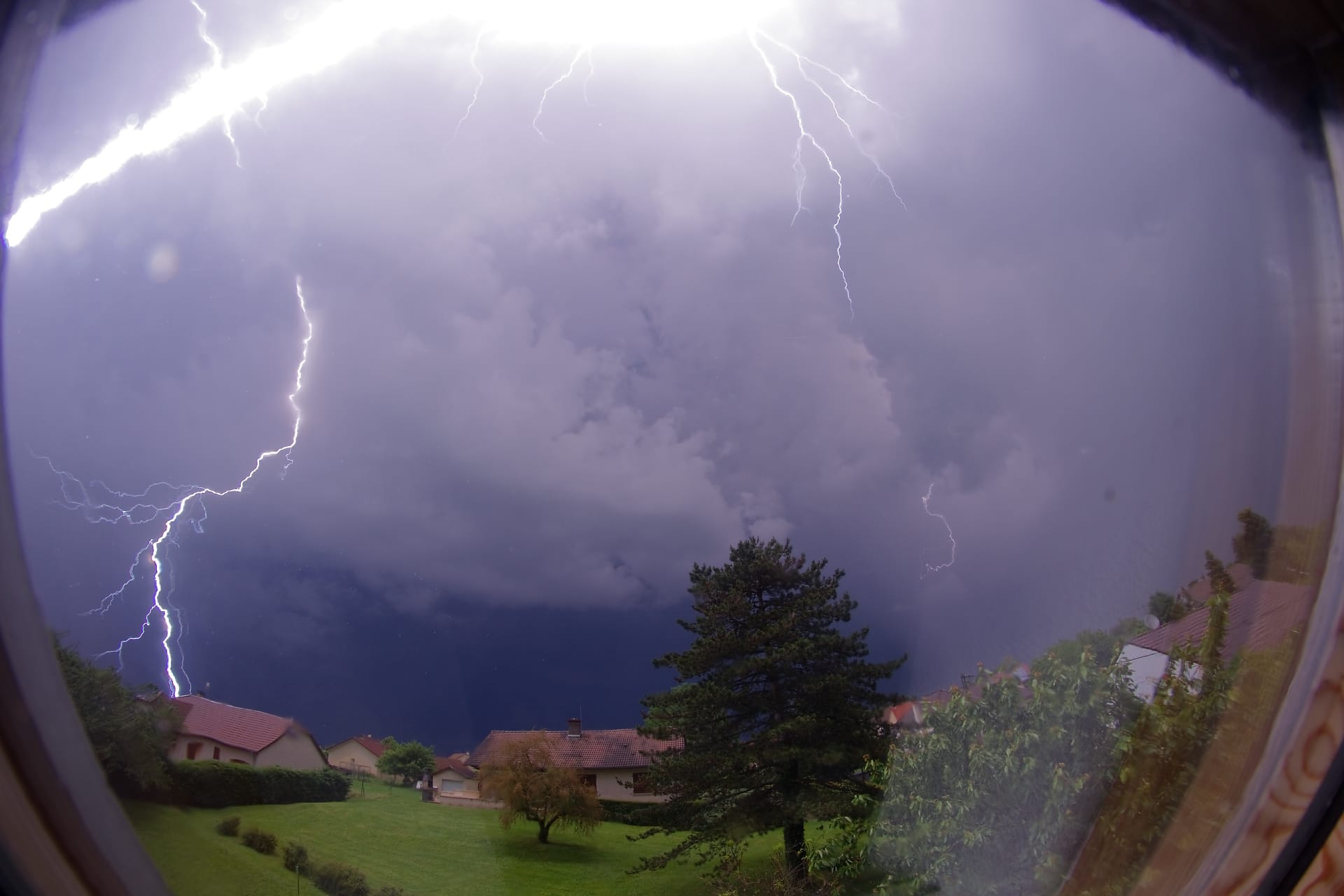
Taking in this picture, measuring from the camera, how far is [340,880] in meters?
2.28

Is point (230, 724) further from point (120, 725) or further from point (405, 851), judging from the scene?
point (405, 851)

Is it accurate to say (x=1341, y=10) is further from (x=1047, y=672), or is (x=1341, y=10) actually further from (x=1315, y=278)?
(x=1047, y=672)

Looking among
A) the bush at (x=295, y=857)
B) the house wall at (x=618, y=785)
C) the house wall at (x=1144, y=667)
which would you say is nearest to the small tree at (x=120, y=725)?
the bush at (x=295, y=857)

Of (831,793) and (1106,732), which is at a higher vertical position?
(1106,732)

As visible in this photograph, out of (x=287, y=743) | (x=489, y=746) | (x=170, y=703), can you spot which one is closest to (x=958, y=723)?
(x=489, y=746)

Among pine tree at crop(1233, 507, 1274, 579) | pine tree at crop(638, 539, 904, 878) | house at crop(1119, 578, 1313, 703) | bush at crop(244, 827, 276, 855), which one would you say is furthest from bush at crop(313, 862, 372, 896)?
Result: pine tree at crop(1233, 507, 1274, 579)

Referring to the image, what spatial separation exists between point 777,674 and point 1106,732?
1232 mm

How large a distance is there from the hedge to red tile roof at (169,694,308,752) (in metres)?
0.06

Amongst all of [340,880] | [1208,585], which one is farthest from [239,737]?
[1208,585]

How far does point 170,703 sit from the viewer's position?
1943 millimetres

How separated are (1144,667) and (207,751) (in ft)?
9.99

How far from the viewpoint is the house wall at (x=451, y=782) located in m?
2.63

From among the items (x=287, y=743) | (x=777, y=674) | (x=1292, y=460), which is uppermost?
(x=1292, y=460)

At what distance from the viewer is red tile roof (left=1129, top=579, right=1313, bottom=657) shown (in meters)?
1.81
